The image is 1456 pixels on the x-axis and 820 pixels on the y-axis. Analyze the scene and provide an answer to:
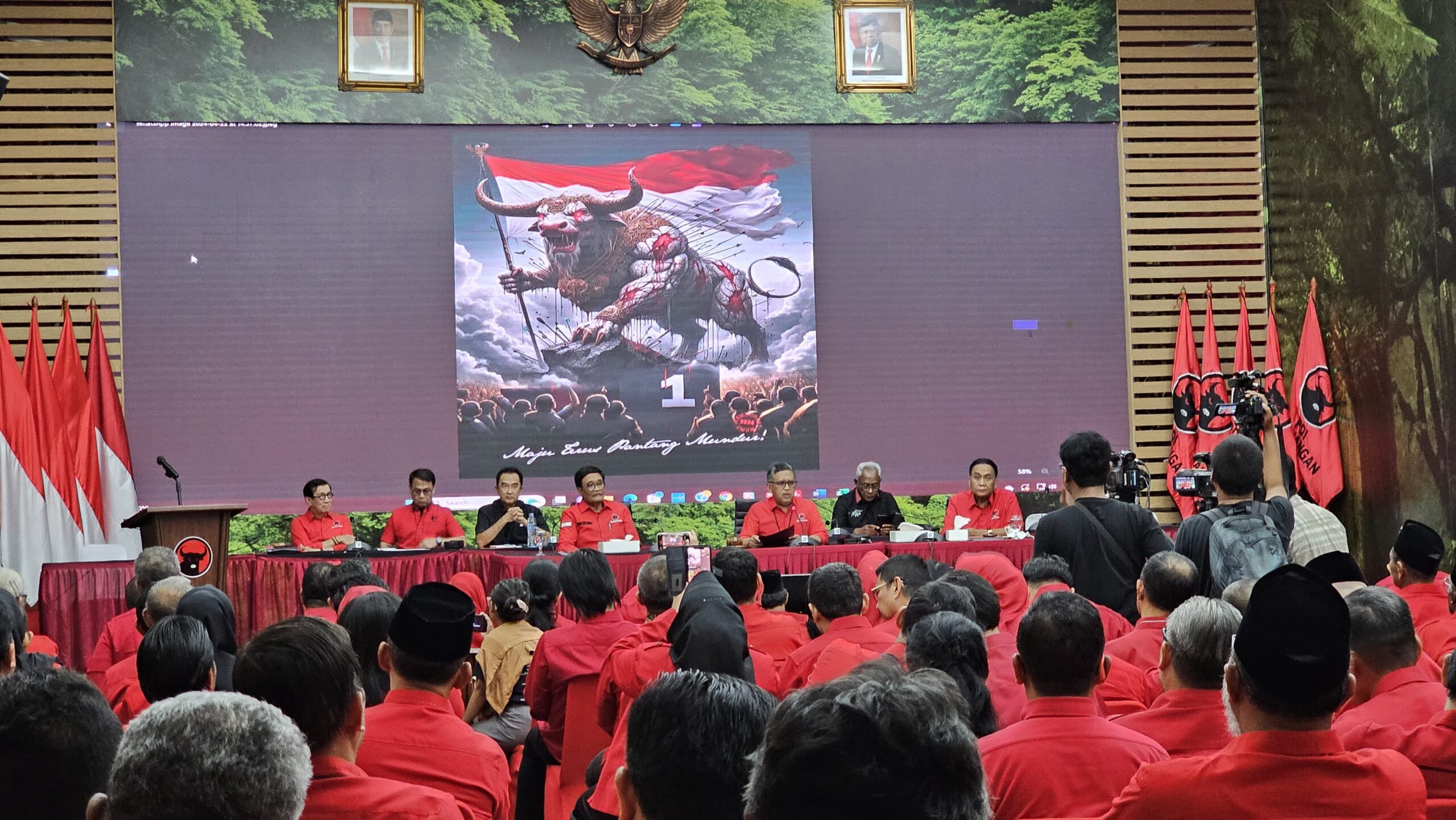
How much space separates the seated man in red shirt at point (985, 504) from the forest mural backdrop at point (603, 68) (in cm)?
302

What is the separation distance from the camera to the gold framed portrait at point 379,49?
34.1 ft

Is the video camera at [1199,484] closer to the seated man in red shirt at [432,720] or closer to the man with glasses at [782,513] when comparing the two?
the man with glasses at [782,513]

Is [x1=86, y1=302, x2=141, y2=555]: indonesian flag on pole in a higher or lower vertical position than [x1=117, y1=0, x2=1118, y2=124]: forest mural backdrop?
lower

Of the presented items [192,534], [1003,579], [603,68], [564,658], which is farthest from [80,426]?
[1003,579]

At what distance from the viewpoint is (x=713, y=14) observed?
10.7 meters

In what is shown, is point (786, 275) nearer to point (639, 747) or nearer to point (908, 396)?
point (908, 396)

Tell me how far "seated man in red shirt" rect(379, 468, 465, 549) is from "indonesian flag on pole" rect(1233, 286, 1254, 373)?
612cm

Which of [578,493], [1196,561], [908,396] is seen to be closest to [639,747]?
[1196,561]

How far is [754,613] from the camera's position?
4.75 metres

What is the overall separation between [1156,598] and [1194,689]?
46.8 inches

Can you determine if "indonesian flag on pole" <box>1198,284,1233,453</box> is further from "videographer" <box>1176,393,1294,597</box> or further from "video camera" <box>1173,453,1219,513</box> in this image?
"videographer" <box>1176,393,1294,597</box>

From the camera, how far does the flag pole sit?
1041 cm

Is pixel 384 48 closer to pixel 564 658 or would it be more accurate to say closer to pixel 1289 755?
pixel 564 658

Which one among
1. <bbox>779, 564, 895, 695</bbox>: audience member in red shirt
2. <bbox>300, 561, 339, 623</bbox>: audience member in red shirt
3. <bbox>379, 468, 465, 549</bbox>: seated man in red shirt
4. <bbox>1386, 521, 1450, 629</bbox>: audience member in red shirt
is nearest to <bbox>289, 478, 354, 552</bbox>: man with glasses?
<bbox>379, 468, 465, 549</bbox>: seated man in red shirt
